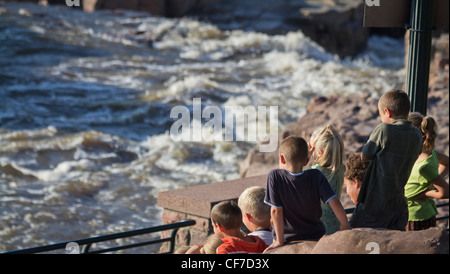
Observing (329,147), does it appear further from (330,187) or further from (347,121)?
(347,121)

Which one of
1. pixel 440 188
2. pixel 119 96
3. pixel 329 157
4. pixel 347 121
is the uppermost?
pixel 329 157

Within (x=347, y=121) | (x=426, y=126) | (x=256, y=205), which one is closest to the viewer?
(x=256, y=205)

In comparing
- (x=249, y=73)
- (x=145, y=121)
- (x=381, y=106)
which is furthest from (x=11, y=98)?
(x=381, y=106)

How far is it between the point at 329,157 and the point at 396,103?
1.68ft

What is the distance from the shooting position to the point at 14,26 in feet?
83.1

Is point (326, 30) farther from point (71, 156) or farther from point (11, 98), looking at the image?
point (71, 156)

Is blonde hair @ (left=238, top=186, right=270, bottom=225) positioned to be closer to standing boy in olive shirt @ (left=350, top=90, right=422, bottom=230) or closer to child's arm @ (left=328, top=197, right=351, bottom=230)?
child's arm @ (left=328, top=197, right=351, bottom=230)

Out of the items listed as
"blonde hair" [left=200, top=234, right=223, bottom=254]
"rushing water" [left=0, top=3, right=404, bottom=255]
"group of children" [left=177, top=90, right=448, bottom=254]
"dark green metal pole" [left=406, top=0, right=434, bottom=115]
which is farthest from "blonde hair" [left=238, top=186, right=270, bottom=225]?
"rushing water" [left=0, top=3, right=404, bottom=255]

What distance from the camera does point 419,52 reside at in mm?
5102

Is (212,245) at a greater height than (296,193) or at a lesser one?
lesser

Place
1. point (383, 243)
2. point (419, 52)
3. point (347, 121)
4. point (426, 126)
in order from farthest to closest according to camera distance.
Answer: point (347, 121) < point (419, 52) < point (426, 126) < point (383, 243)

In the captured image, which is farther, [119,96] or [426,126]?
[119,96]

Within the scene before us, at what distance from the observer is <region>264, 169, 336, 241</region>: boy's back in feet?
12.3

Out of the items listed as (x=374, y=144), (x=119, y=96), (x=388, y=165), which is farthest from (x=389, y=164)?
(x=119, y=96)
